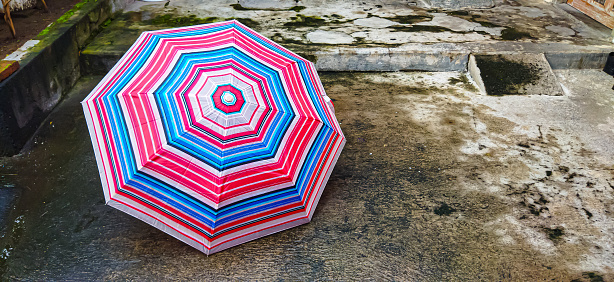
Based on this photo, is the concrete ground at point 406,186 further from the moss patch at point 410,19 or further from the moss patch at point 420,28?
the moss patch at point 410,19

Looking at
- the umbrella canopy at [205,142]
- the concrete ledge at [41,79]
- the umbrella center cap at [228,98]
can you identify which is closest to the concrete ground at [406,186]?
the concrete ledge at [41,79]

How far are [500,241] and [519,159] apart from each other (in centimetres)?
92

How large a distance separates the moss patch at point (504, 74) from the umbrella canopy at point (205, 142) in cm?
244

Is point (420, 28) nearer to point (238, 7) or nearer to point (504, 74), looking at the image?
point (504, 74)

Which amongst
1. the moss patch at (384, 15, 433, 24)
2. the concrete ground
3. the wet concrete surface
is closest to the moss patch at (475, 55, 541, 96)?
the concrete ground

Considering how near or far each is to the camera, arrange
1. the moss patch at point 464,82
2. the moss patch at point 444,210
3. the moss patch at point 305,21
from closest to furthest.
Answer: the moss patch at point 444,210 < the moss patch at point 464,82 < the moss patch at point 305,21

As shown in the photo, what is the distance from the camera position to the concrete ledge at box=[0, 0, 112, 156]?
9.97ft

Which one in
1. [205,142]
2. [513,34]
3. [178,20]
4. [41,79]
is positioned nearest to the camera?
[205,142]

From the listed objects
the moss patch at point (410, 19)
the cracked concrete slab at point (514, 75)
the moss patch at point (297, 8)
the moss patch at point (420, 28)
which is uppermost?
the moss patch at point (297, 8)

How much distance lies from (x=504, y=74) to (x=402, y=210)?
90.1 inches

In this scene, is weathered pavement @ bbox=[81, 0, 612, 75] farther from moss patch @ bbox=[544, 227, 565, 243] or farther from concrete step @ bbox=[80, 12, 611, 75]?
moss patch @ bbox=[544, 227, 565, 243]

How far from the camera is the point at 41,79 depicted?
11.3 ft

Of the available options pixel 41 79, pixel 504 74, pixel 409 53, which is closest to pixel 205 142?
pixel 41 79

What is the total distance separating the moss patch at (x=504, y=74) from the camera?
157 inches
